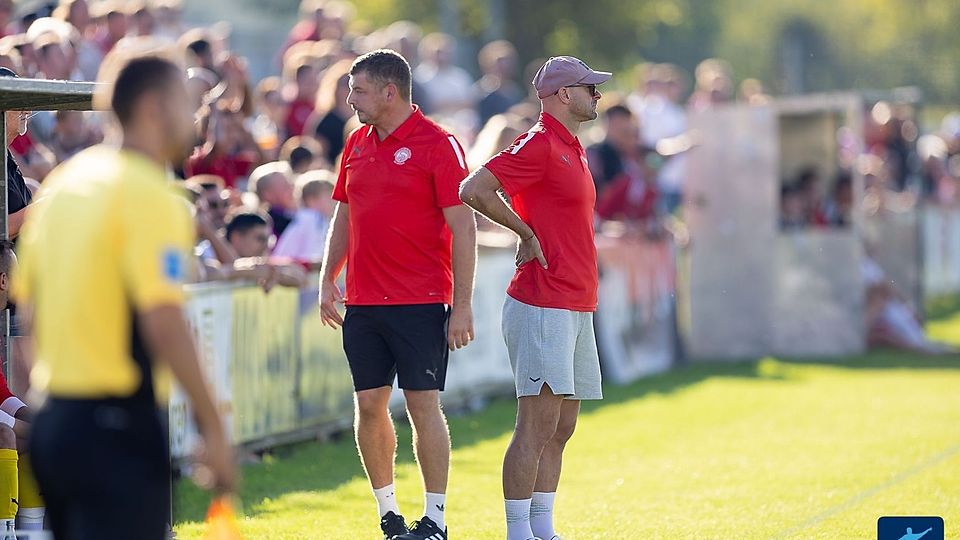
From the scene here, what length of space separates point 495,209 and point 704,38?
2018 inches

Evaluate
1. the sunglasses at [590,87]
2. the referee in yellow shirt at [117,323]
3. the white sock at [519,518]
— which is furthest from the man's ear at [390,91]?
the referee in yellow shirt at [117,323]

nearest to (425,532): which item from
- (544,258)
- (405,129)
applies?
(544,258)

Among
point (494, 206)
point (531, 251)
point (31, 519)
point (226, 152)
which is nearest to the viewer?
point (31, 519)

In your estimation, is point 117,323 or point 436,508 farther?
point 436,508

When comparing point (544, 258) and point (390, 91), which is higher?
point (390, 91)

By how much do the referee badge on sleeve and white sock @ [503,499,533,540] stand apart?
3421mm

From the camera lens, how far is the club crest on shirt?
7812 millimetres

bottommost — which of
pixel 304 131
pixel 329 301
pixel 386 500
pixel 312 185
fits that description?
pixel 386 500

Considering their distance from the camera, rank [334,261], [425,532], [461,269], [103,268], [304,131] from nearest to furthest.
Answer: [103,268], [425,532], [461,269], [334,261], [304,131]

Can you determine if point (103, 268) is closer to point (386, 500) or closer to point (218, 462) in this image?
point (218, 462)

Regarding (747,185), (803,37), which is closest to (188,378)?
(747,185)

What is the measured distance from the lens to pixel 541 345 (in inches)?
300

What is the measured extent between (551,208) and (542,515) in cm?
152

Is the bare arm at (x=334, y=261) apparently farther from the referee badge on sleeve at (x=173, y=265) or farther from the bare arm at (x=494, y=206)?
the referee badge on sleeve at (x=173, y=265)
